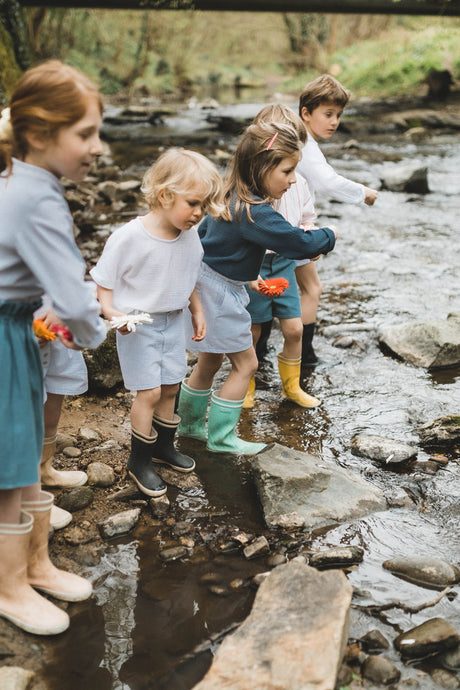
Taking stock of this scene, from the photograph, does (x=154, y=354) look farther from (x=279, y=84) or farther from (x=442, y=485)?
(x=279, y=84)

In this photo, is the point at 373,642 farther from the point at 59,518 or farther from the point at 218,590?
the point at 59,518

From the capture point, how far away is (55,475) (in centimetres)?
285

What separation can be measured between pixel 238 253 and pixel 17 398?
1.45 metres

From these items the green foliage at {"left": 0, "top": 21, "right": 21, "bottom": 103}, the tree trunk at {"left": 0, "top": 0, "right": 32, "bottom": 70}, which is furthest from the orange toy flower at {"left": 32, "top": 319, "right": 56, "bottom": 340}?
the tree trunk at {"left": 0, "top": 0, "right": 32, "bottom": 70}

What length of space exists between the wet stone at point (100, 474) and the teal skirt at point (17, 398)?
3.05ft

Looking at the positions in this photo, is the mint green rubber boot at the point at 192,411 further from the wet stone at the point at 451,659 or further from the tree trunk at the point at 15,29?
the tree trunk at the point at 15,29

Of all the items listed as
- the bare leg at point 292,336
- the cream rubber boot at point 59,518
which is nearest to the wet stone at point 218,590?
the cream rubber boot at point 59,518

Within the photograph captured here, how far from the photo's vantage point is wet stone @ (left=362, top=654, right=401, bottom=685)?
1.93 m

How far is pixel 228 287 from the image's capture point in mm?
3156

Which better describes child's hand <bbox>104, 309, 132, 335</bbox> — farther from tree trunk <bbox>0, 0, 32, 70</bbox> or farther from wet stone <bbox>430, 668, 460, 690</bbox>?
tree trunk <bbox>0, 0, 32, 70</bbox>

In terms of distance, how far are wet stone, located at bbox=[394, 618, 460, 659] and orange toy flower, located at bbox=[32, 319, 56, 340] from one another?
149 centimetres

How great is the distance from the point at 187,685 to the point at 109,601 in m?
0.46

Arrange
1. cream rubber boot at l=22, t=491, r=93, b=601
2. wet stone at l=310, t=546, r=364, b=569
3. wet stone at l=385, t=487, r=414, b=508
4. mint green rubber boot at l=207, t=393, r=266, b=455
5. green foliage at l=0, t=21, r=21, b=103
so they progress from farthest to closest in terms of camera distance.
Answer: green foliage at l=0, t=21, r=21, b=103, mint green rubber boot at l=207, t=393, r=266, b=455, wet stone at l=385, t=487, r=414, b=508, wet stone at l=310, t=546, r=364, b=569, cream rubber boot at l=22, t=491, r=93, b=601

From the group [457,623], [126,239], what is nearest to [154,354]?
[126,239]
